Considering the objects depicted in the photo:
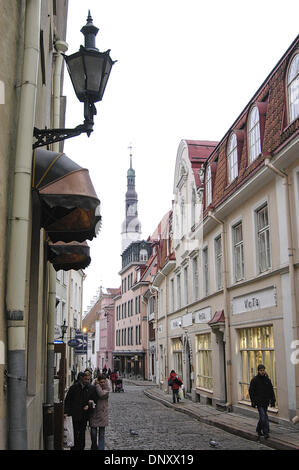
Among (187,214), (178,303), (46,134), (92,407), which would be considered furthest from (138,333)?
(46,134)

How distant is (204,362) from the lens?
22312 mm

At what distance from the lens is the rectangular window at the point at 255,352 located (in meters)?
14.6

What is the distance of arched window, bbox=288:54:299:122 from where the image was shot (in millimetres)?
12974

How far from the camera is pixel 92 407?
9.38 metres

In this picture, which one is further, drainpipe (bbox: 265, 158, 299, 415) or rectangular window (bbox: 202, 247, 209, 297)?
rectangular window (bbox: 202, 247, 209, 297)

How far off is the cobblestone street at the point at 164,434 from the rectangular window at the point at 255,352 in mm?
2068

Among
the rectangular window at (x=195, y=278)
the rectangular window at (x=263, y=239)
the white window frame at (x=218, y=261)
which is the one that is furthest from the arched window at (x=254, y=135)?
the rectangular window at (x=195, y=278)

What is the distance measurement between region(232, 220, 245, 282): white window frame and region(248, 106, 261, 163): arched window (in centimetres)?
246

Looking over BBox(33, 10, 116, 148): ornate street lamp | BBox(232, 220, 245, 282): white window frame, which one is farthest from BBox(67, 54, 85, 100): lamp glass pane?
BBox(232, 220, 245, 282): white window frame

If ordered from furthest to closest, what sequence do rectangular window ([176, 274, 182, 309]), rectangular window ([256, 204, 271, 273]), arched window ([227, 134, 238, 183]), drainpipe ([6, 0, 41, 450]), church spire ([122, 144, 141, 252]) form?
1. church spire ([122, 144, 141, 252])
2. rectangular window ([176, 274, 182, 309])
3. arched window ([227, 134, 238, 183])
4. rectangular window ([256, 204, 271, 273])
5. drainpipe ([6, 0, 41, 450])

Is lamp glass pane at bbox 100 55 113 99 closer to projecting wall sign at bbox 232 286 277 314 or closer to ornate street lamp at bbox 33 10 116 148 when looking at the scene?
ornate street lamp at bbox 33 10 116 148

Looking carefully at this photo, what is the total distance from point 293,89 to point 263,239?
452cm

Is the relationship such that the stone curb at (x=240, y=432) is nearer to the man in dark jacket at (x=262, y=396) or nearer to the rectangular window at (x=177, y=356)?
the man in dark jacket at (x=262, y=396)

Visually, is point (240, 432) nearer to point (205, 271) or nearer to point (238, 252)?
point (238, 252)
